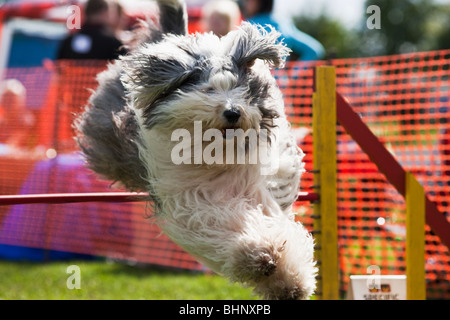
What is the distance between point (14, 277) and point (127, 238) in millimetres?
Result: 1303

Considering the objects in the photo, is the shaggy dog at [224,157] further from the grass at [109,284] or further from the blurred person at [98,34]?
the blurred person at [98,34]

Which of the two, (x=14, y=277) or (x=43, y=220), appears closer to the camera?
(x=14, y=277)

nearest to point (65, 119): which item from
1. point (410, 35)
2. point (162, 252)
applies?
point (162, 252)

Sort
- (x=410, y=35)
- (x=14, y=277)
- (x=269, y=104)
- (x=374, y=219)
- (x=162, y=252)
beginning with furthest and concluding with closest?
(x=410, y=35) → (x=162, y=252) → (x=14, y=277) → (x=374, y=219) → (x=269, y=104)

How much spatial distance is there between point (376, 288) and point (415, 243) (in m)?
0.43

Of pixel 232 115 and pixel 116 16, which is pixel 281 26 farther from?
pixel 232 115

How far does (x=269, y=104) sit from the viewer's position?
334 cm

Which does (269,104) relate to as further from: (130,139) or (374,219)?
(374,219)

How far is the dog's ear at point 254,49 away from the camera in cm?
333

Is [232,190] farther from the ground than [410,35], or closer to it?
closer to it

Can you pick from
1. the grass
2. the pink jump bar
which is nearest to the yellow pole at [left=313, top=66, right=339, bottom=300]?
the pink jump bar

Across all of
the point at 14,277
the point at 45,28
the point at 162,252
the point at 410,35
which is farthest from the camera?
the point at 410,35

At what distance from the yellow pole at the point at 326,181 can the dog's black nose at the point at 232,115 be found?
2.98 feet
